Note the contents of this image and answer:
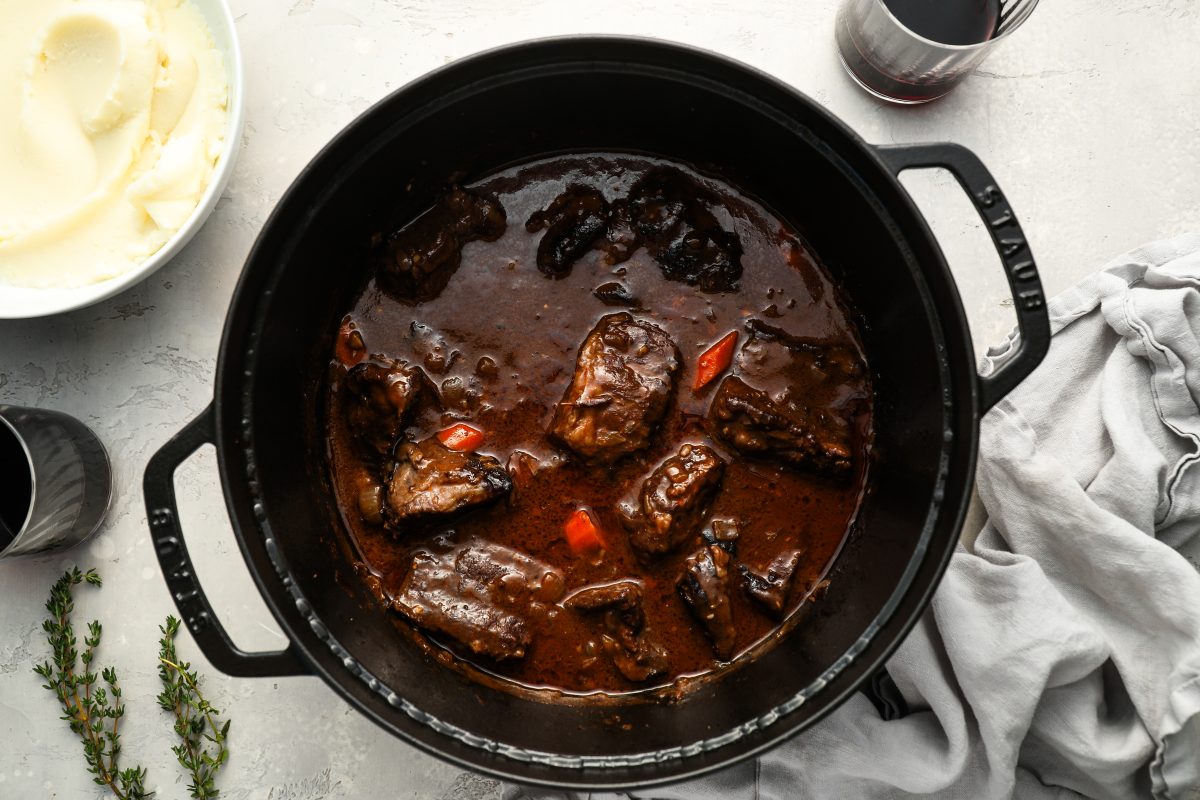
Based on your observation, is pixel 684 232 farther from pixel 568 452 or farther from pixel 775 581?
pixel 775 581

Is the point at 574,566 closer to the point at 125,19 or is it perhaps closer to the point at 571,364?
the point at 571,364

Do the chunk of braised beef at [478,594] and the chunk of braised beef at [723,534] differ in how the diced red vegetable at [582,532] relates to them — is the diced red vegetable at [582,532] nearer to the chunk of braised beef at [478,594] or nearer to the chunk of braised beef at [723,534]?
the chunk of braised beef at [478,594]

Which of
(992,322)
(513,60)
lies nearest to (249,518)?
(513,60)

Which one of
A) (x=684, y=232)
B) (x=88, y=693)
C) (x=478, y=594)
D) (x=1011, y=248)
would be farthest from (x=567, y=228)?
(x=88, y=693)

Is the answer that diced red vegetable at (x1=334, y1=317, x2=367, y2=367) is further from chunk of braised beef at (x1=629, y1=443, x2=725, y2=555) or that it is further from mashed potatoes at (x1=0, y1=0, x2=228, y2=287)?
chunk of braised beef at (x1=629, y1=443, x2=725, y2=555)

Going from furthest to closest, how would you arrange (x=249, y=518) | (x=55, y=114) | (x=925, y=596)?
(x=55, y=114), (x=249, y=518), (x=925, y=596)

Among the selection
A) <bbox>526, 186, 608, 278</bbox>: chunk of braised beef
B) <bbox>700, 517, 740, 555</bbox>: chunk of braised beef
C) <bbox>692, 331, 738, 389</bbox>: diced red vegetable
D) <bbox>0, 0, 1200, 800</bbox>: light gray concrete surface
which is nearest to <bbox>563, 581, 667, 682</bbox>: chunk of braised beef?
<bbox>700, 517, 740, 555</bbox>: chunk of braised beef
